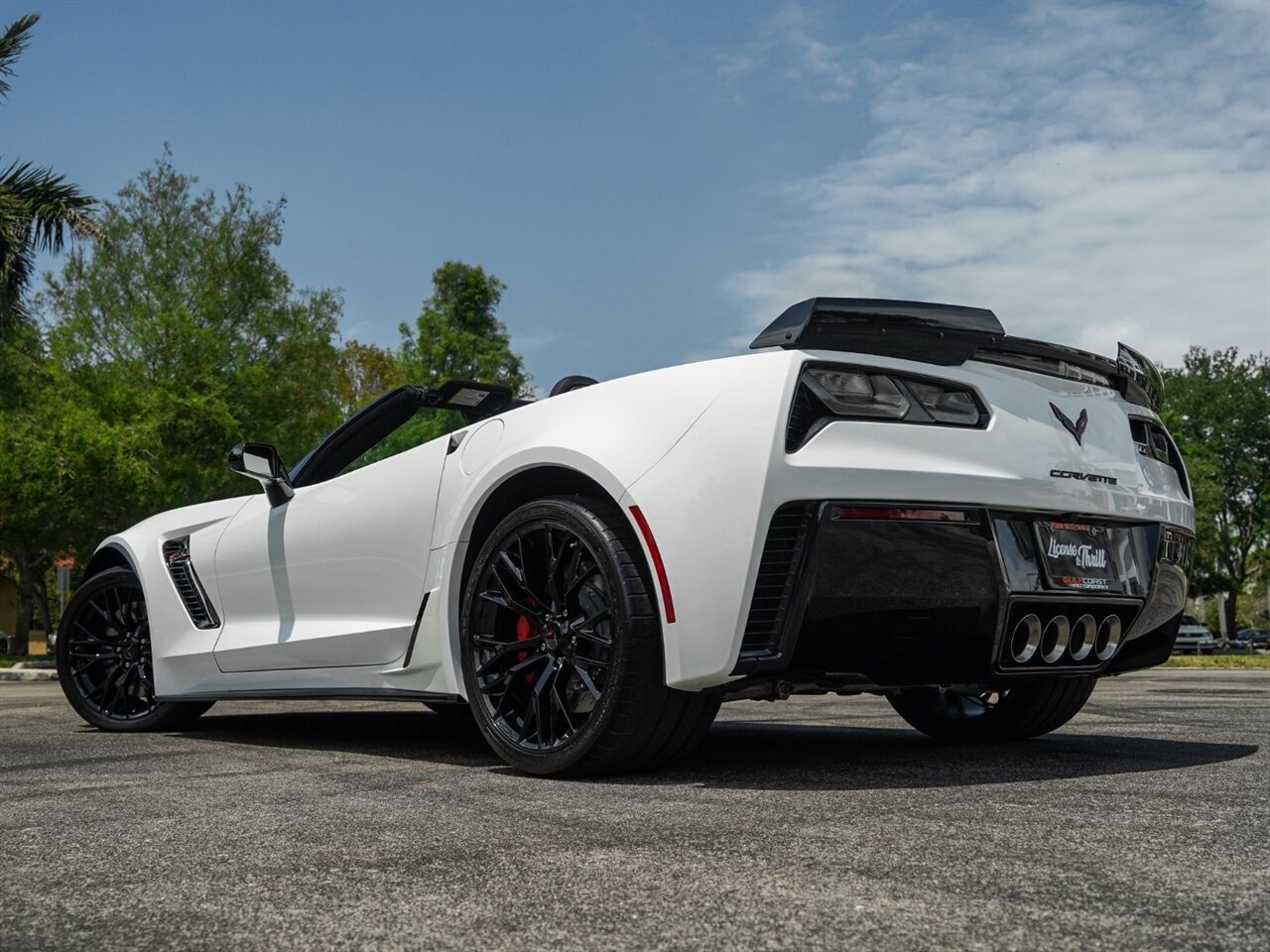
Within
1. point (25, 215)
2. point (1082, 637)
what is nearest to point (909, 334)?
point (1082, 637)

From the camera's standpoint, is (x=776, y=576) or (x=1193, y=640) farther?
(x=1193, y=640)

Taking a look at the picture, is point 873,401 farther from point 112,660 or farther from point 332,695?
point 112,660

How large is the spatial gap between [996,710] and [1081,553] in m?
1.32

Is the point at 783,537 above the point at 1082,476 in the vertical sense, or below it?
below

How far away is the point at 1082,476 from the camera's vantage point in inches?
148

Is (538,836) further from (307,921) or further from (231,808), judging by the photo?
(231,808)

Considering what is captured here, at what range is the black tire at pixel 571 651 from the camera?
11.5 feet

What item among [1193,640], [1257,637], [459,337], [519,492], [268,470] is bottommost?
[1257,637]

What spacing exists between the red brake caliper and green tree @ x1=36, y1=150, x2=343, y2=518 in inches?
866

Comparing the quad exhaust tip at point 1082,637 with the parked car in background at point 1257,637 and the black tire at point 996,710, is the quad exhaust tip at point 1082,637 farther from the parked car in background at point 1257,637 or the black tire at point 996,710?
the parked car in background at point 1257,637

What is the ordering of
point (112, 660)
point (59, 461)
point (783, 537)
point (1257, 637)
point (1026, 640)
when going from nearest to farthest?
1. point (783, 537)
2. point (1026, 640)
3. point (112, 660)
4. point (59, 461)
5. point (1257, 637)

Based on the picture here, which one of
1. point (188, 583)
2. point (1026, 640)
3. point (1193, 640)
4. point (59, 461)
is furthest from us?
point (1193, 640)

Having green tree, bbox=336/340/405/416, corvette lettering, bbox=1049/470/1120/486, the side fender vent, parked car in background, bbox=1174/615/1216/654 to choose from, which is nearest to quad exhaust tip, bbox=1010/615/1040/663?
corvette lettering, bbox=1049/470/1120/486

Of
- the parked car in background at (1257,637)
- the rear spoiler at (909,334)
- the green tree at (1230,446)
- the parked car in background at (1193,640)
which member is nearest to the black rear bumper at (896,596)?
the rear spoiler at (909,334)
